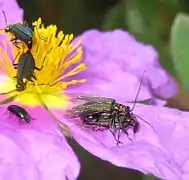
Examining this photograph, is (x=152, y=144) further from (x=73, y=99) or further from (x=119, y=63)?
(x=119, y=63)

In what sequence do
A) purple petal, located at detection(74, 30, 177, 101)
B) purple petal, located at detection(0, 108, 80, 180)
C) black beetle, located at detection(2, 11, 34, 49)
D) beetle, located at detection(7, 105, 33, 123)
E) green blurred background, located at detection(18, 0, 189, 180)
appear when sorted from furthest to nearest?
green blurred background, located at detection(18, 0, 189, 180), purple petal, located at detection(74, 30, 177, 101), black beetle, located at detection(2, 11, 34, 49), beetle, located at detection(7, 105, 33, 123), purple petal, located at detection(0, 108, 80, 180)

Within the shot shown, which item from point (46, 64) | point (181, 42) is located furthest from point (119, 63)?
point (46, 64)

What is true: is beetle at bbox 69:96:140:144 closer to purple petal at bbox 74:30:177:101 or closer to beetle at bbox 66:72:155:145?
beetle at bbox 66:72:155:145

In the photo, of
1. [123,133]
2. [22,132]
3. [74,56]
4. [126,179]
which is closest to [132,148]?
[123,133]

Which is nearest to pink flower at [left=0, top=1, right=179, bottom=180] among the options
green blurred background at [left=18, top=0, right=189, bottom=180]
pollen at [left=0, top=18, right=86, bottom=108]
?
pollen at [left=0, top=18, right=86, bottom=108]

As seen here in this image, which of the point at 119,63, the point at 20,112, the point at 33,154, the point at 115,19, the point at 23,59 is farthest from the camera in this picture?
the point at 115,19

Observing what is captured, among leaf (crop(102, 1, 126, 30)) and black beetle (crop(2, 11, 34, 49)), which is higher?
black beetle (crop(2, 11, 34, 49))
